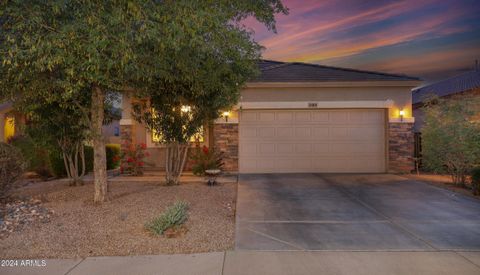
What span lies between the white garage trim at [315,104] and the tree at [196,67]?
3298 millimetres

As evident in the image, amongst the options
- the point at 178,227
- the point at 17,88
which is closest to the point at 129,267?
the point at 178,227

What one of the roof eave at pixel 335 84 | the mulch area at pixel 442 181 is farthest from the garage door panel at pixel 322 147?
the mulch area at pixel 442 181

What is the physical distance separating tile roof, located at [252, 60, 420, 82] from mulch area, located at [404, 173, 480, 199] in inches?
138

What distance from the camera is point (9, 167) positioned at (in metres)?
7.27

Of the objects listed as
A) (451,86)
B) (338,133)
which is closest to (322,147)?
(338,133)

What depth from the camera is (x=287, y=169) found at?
12867mm

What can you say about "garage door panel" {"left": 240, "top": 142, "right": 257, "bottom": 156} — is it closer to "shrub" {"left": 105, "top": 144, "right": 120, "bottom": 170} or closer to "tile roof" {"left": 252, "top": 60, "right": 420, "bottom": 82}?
"tile roof" {"left": 252, "top": 60, "right": 420, "bottom": 82}

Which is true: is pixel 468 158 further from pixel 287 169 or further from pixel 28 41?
pixel 28 41

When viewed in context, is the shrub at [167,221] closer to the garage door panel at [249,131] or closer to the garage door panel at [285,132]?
the garage door panel at [249,131]

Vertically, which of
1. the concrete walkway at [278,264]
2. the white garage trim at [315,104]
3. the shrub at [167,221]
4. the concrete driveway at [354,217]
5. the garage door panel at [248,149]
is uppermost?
the white garage trim at [315,104]

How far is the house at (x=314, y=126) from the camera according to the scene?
41.5 ft

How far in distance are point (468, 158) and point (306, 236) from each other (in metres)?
6.84

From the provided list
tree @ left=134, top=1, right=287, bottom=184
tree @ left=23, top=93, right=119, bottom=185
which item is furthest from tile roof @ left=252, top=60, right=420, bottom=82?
tree @ left=23, top=93, right=119, bottom=185

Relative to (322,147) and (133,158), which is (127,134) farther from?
(322,147)
